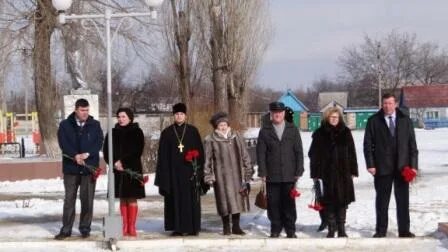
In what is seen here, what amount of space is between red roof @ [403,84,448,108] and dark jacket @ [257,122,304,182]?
6702 cm

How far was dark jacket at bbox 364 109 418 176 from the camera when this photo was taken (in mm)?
9156

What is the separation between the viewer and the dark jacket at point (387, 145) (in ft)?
30.0

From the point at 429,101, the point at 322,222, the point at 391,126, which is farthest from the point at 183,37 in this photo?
the point at 429,101

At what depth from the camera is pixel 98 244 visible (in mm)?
9164

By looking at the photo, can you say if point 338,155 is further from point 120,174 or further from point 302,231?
point 120,174

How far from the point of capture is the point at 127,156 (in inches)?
388

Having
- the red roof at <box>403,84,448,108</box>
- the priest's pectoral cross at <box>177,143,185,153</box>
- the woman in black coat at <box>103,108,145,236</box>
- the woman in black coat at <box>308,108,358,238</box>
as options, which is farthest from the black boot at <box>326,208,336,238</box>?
the red roof at <box>403,84,448,108</box>

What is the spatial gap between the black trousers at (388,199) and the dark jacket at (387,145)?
0.14 metres

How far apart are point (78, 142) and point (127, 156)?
642 mm

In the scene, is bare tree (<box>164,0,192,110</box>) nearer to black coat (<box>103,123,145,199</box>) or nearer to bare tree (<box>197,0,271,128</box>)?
bare tree (<box>197,0,271,128</box>)

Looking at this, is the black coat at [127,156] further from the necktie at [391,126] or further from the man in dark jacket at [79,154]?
the necktie at [391,126]

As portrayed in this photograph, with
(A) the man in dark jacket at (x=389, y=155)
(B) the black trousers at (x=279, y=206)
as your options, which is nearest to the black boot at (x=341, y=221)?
(A) the man in dark jacket at (x=389, y=155)

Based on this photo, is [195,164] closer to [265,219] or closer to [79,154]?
[79,154]

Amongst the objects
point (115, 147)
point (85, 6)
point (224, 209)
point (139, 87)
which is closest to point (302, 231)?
point (224, 209)
